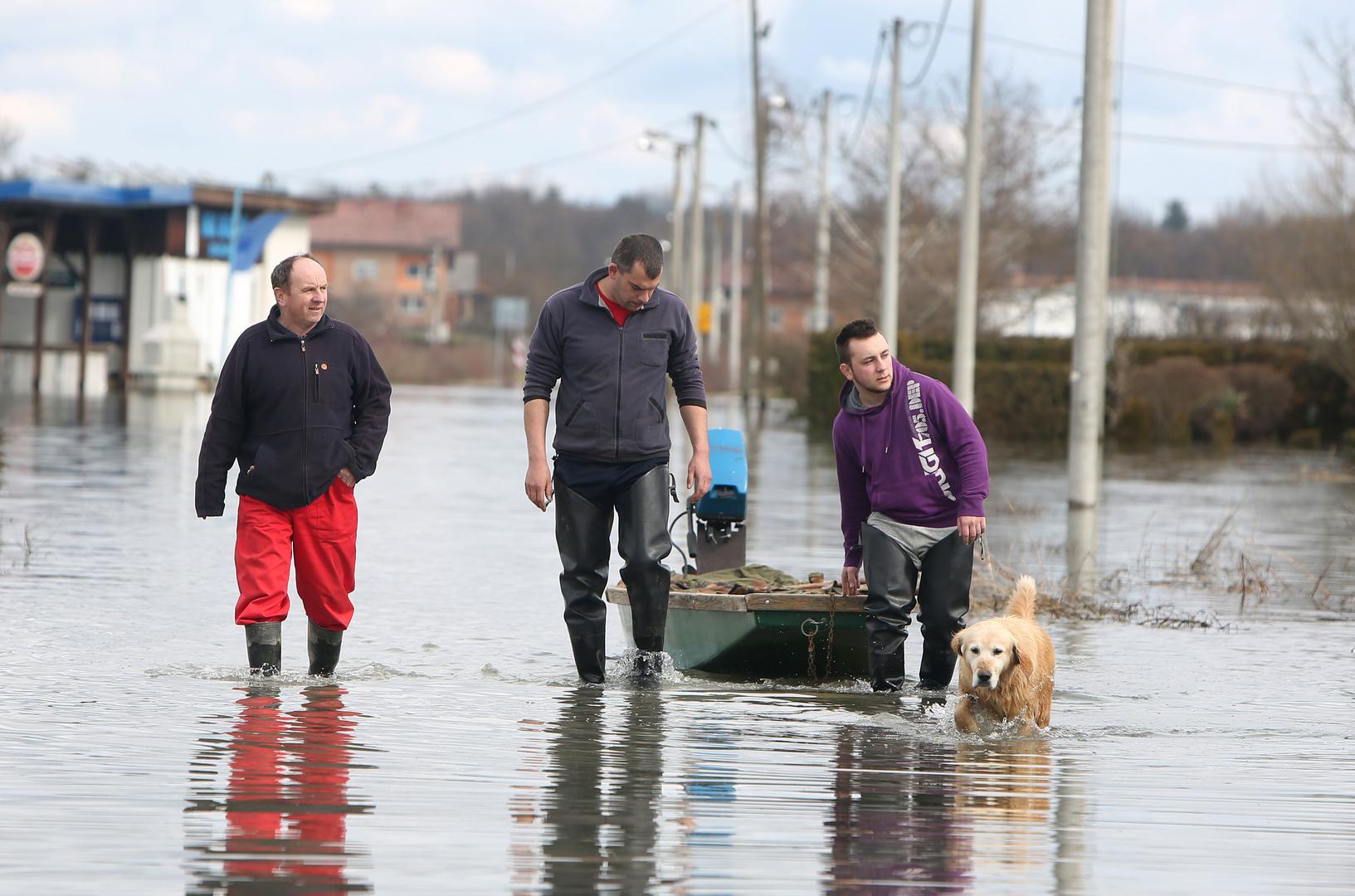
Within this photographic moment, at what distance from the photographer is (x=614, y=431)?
8.60 metres

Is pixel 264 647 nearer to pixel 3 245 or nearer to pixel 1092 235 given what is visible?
pixel 1092 235

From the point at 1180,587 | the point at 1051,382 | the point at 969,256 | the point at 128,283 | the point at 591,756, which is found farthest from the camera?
the point at 128,283

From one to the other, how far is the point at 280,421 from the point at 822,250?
132 ft

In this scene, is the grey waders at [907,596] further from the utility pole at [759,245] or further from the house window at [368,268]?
the house window at [368,268]

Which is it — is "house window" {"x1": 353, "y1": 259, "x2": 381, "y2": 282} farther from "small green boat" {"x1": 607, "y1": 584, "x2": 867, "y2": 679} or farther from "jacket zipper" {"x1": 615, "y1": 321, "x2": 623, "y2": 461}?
"jacket zipper" {"x1": 615, "y1": 321, "x2": 623, "y2": 461}

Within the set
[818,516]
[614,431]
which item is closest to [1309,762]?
[614,431]

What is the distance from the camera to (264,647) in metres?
8.68

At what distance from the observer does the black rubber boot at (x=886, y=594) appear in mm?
8492

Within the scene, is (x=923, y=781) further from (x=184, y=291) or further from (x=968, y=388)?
(x=184, y=291)

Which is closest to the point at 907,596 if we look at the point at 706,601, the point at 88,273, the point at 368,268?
the point at 706,601

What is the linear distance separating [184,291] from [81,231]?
318cm

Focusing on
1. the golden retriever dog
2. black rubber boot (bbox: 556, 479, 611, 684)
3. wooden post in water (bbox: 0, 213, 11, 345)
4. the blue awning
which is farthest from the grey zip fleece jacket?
the blue awning

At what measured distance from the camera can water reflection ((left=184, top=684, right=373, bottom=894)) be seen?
524cm

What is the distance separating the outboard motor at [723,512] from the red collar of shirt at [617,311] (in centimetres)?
158
